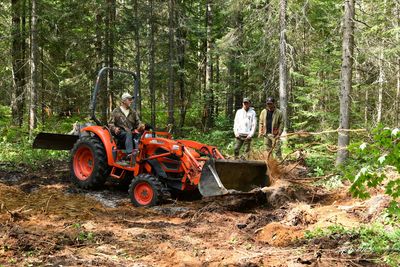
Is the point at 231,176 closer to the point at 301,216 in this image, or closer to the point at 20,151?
the point at 301,216

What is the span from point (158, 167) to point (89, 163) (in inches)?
87.8

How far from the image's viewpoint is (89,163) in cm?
927

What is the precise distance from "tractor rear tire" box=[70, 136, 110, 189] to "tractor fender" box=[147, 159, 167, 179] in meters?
1.26

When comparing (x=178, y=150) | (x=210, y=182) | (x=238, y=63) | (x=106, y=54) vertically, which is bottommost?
(x=210, y=182)

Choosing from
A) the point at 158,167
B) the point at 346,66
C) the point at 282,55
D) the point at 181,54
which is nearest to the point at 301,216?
the point at 158,167

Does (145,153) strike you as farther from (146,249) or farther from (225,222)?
(146,249)

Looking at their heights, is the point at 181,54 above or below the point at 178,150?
above

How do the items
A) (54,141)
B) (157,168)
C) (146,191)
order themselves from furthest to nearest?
(54,141) < (157,168) < (146,191)

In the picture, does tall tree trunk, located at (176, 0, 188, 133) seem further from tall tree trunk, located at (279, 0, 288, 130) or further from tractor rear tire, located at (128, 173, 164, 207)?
tractor rear tire, located at (128, 173, 164, 207)

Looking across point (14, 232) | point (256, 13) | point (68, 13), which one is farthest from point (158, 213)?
point (68, 13)

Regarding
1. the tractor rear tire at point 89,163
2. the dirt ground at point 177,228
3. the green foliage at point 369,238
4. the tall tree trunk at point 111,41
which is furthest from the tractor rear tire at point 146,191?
the tall tree trunk at point 111,41

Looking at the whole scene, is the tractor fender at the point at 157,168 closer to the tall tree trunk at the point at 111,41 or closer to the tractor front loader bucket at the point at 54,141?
the tractor front loader bucket at the point at 54,141

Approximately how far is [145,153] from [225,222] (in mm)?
2554

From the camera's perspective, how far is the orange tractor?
7227mm
